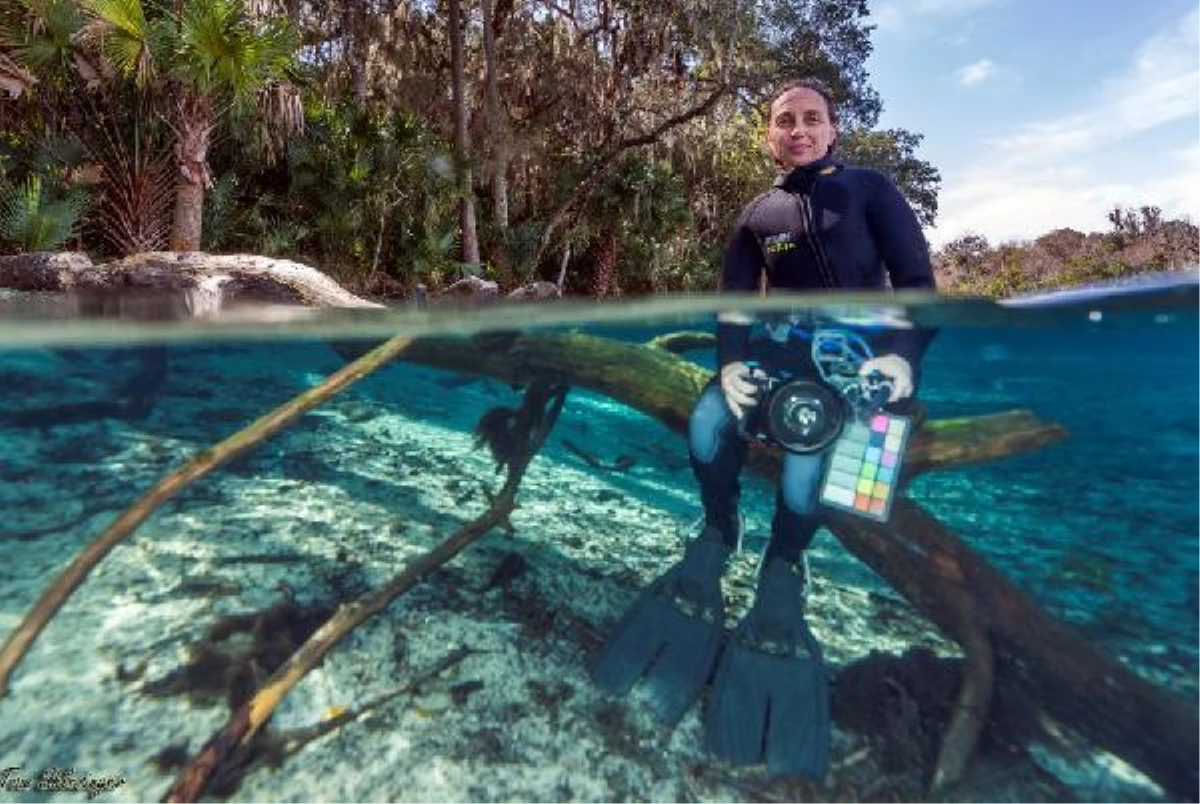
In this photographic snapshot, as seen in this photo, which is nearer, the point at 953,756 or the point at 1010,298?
the point at 953,756

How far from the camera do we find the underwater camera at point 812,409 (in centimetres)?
428

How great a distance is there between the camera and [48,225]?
11.8m

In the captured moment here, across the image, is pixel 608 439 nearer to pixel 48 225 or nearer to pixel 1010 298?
pixel 1010 298

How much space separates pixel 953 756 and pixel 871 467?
1.77m

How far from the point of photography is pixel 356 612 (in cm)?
473

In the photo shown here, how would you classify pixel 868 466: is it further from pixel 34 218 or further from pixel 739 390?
pixel 34 218

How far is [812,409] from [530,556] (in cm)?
261

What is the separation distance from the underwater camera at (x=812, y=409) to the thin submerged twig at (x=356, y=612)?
2.33m

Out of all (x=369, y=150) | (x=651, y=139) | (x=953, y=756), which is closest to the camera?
(x=953, y=756)

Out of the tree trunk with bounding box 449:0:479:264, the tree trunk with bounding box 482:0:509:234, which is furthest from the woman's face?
the tree trunk with bounding box 482:0:509:234

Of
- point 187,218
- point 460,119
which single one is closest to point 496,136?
point 460,119

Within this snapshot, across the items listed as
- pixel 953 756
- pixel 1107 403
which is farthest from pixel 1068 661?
pixel 1107 403

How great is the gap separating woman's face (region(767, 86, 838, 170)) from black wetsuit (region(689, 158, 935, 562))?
0.09 metres

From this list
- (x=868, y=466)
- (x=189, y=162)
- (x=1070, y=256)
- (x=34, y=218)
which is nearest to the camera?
(x=868, y=466)
